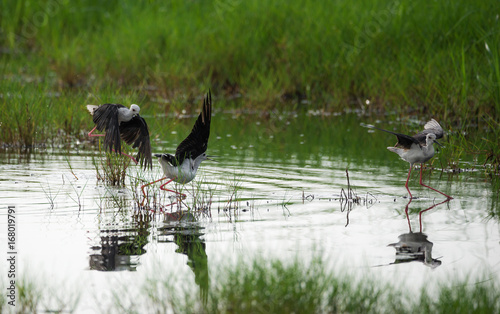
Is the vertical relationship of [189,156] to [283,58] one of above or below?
below

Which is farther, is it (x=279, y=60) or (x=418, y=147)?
(x=279, y=60)

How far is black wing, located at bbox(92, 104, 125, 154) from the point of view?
25.5ft

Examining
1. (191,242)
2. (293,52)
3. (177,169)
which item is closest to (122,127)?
(177,169)

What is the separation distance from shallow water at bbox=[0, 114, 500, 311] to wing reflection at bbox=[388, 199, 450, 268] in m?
0.02

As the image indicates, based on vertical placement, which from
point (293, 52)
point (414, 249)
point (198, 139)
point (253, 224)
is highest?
point (293, 52)

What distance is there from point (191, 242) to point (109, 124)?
211 centimetres

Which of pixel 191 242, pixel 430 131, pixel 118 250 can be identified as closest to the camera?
pixel 118 250

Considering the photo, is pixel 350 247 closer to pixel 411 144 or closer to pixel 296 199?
pixel 296 199

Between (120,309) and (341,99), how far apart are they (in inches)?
451

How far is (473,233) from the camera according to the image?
6.71m

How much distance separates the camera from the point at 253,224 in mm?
7031

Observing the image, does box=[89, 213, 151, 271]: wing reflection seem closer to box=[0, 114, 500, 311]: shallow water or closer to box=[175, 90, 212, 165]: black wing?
box=[0, 114, 500, 311]: shallow water

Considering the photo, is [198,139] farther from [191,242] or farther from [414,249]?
[414,249]

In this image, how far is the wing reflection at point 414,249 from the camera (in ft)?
19.4
